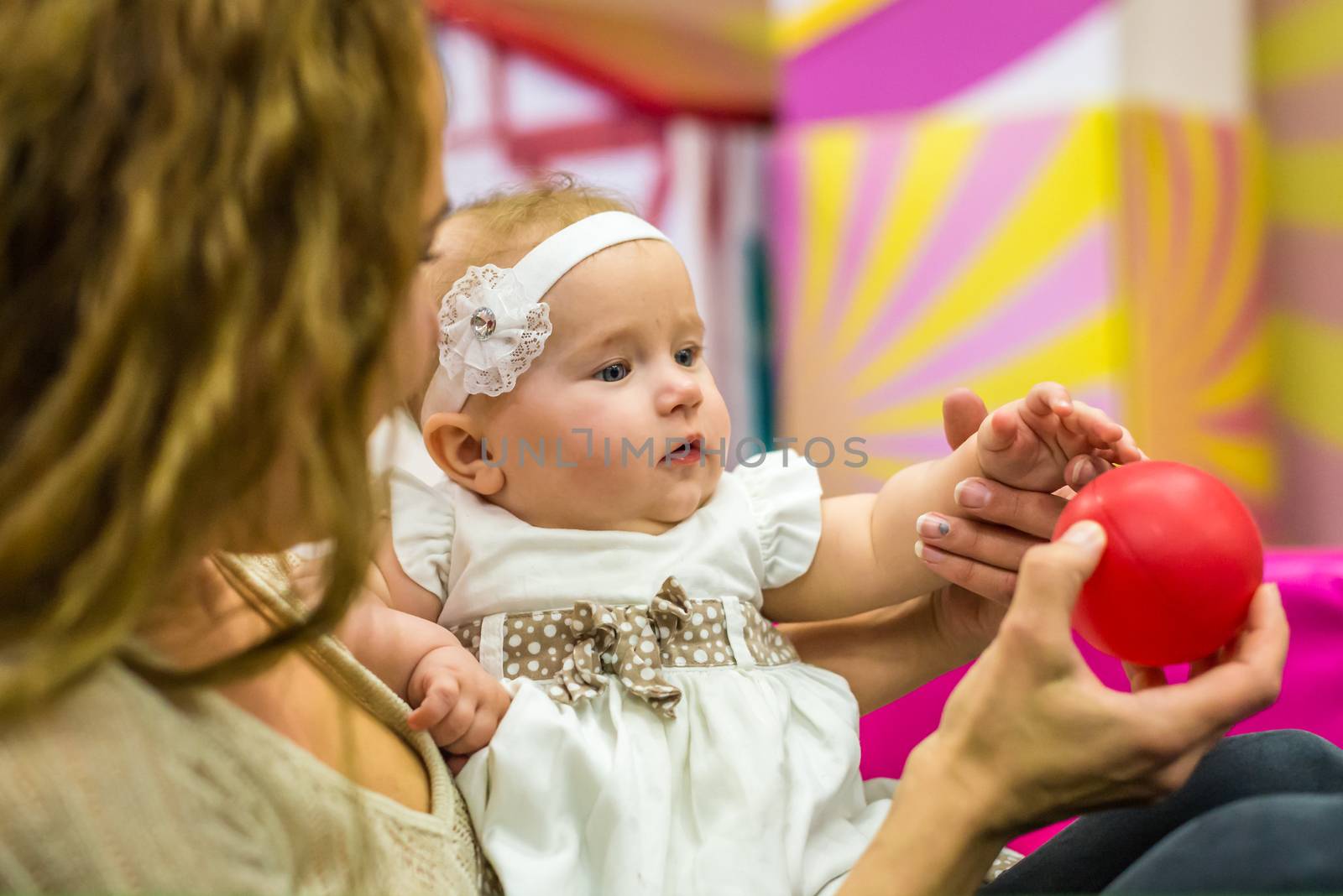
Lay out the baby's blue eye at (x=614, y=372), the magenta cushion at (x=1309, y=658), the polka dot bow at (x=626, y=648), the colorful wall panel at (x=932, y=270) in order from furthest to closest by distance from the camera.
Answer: the colorful wall panel at (x=932, y=270)
the magenta cushion at (x=1309, y=658)
the baby's blue eye at (x=614, y=372)
the polka dot bow at (x=626, y=648)

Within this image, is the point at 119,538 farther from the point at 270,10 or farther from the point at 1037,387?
the point at 1037,387

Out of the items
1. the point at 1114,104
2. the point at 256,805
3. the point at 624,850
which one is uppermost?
the point at 1114,104

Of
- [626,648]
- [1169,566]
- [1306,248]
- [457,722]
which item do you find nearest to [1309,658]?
[1169,566]

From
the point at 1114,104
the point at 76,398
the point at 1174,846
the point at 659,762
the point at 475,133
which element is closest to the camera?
the point at 76,398

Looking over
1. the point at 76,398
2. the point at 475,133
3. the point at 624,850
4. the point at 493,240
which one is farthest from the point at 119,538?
the point at 475,133

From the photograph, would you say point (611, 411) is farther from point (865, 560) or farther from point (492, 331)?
point (865, 560)

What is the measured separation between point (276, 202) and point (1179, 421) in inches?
86.6

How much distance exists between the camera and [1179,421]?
246cm

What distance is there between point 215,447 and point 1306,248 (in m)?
2.71

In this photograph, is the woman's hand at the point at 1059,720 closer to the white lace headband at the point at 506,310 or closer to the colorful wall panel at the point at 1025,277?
the white lace headband at the point at 506,310

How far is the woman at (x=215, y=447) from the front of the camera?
58cm

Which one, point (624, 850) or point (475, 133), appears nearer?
point (624, 850)

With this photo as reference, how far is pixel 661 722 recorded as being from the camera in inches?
40.1

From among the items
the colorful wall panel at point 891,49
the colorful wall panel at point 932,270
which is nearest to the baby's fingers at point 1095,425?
the colorful wall panel at point 932,270
